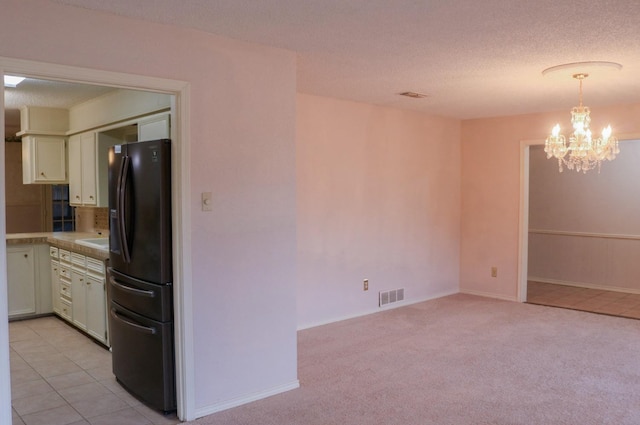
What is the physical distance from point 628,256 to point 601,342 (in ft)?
9.16

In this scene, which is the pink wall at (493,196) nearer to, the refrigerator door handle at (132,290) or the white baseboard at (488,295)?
the white baseboard at (488,295)

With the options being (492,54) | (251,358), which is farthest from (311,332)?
(492,54)

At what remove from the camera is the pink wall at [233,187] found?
9.34 ft

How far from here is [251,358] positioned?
334cm

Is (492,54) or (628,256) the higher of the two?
(492,54)

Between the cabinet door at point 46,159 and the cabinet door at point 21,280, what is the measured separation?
810 millimetres

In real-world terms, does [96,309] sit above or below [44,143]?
below

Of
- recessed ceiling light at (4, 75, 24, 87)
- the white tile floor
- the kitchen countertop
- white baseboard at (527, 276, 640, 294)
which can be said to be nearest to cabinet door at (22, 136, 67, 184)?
the kitchen countertop

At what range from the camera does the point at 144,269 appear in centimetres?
319

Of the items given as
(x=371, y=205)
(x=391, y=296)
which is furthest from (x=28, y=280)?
(x=391, y=296)

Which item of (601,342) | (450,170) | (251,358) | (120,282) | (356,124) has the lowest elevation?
(601,342)

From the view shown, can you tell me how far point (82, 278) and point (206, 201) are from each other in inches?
89.3

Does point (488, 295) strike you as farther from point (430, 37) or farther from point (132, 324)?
point (132, 324)

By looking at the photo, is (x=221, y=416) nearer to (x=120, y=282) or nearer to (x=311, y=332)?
(x=120, y=282)
